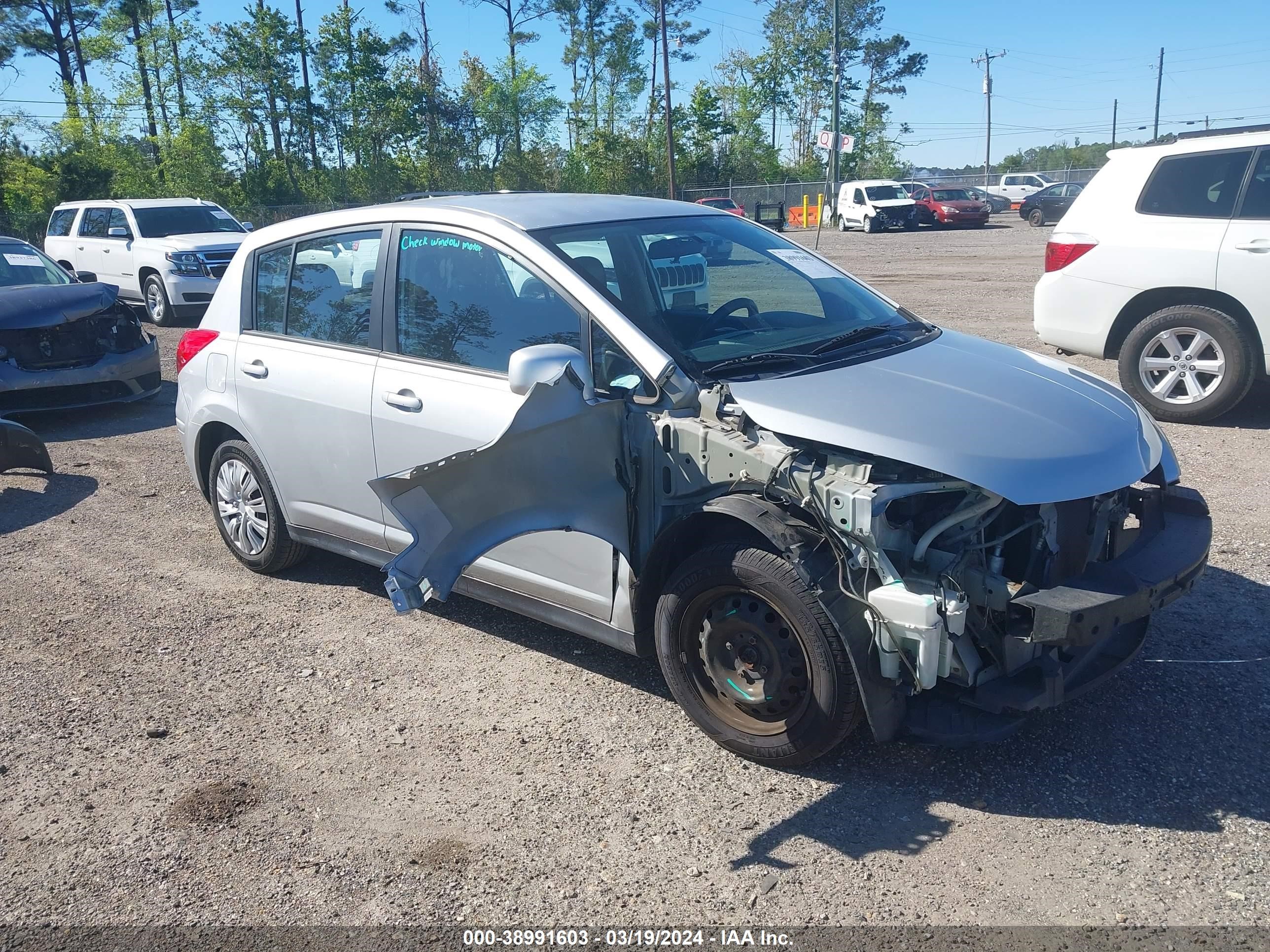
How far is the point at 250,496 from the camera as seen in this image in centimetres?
531

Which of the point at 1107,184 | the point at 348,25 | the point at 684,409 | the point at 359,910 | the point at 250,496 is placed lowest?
the point at 359,910

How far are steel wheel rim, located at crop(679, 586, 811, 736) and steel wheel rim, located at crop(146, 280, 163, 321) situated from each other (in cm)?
1466

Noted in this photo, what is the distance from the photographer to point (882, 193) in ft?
125

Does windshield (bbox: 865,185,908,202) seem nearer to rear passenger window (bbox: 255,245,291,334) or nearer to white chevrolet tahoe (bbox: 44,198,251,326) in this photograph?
white chevrolet tahoe (bbox: 44,198,251,326)

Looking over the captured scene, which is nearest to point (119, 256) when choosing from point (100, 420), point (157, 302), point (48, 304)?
point (157, 302)

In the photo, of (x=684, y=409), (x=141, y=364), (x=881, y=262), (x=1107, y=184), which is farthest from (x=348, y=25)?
(x=684, y=409)

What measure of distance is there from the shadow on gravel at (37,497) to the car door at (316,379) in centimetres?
253

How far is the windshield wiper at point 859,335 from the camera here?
391 cm

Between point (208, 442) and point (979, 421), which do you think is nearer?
point (979, 421)

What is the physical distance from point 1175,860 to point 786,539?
4.68ft

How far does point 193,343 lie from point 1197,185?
6.76m

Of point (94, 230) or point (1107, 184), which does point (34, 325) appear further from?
point (94, 230)

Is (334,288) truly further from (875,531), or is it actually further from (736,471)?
(875,531)

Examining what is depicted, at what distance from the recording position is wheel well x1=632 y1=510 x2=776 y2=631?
343cm
